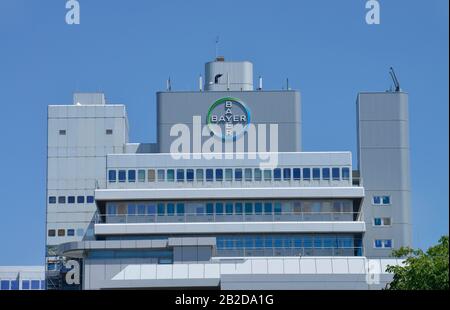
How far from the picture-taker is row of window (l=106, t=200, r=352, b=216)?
190 meters

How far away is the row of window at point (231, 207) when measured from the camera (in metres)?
190

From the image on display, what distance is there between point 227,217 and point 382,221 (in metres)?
23.3

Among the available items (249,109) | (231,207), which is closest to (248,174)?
(231,207)

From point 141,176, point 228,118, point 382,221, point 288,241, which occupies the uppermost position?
point 228,118

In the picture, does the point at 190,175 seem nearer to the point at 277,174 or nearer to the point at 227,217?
the point at 227,217

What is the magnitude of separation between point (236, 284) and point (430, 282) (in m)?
69.8

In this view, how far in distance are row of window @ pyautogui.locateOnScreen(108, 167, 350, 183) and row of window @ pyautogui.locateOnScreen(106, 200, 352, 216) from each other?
3.47 metres

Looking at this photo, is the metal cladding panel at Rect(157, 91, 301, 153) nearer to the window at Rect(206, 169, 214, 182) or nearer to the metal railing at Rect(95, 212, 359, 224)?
the window at Rect(206, 169, 214, 182)

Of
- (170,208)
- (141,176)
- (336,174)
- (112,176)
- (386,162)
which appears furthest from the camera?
(386,162)

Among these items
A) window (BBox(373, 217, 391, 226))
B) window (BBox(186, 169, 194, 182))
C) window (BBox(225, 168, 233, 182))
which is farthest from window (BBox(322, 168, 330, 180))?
window (BBox(186, 169, 194, 182))

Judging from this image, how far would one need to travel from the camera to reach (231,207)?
192125mm

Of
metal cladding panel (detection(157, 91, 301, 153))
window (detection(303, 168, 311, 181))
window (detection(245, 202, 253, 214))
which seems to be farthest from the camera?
metal cladding panel (detection(157, 91, 301, 153))
